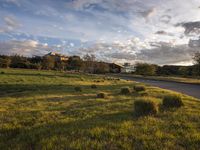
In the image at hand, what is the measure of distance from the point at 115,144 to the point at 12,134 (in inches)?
141

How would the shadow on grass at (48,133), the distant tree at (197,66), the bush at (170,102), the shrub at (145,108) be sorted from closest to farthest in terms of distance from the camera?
the shadow on grass at (48,133), the shrub at (145,108), the bush at (170,102), the distant tree at (197,66)

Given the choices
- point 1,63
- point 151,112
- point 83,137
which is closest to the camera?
point 83,137

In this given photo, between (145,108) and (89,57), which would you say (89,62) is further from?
(145,108)

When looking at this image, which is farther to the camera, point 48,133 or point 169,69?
point 169,69

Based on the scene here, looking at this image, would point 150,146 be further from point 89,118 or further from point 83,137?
point 89,118

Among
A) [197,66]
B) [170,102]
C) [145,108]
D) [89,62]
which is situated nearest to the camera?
[145,108]

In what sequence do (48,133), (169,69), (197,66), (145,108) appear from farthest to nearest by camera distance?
(169,69) < (197,66) < (145,108) < (48,133)

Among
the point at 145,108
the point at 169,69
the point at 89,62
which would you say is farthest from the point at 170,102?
the point at 169,69

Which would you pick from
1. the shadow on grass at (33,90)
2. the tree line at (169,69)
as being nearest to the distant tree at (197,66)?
the tree line at (169,69)

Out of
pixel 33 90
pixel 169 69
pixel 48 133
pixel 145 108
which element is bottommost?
pixel 33 90

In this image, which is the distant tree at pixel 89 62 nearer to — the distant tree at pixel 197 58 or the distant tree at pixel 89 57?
the distant tree at pixel 89 57

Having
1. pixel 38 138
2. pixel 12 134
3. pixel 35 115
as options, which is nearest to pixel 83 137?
pixel 38 138

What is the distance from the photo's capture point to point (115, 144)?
5.71m

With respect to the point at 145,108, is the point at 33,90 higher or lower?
lower
